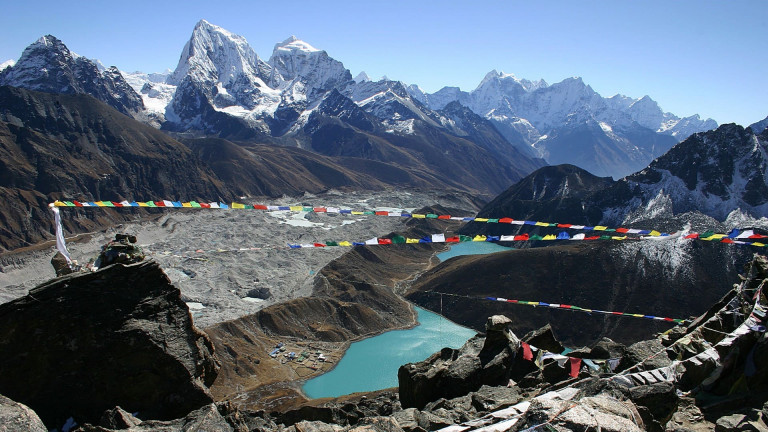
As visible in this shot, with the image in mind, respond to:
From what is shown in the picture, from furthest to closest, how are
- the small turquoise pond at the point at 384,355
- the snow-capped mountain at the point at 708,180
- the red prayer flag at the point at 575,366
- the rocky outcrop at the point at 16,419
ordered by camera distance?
1. the snow-capped mountain at the point at 708,180
2. the small turquoise pond at the point at 384,355
3. the red prayer flag at the point at 575,366
4. the rocky outcrop at the point at 16,419

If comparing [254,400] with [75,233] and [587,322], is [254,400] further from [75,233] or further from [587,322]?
[75,233]

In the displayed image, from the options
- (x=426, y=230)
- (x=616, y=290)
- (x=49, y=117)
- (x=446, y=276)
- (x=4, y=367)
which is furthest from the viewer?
(x=49, y=117)

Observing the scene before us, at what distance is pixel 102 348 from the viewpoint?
14.4 meters

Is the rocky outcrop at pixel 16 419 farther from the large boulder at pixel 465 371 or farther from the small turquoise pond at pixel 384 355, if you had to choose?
the small turquoise pond at pixel 384 355

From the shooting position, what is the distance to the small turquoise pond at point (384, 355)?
40.2 m

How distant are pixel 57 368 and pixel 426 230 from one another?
9911 centimetres

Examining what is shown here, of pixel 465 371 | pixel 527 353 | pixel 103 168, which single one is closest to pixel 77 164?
pixel 103 168

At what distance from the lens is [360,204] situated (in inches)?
5842

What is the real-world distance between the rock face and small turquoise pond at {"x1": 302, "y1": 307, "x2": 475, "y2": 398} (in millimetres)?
24736

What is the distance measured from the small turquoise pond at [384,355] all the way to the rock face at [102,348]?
24.7 meters

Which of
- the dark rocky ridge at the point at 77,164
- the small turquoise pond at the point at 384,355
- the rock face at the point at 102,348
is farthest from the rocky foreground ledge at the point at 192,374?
the dark rocky ridge at the point at 77,164

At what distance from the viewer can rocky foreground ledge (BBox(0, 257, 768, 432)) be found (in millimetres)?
11930

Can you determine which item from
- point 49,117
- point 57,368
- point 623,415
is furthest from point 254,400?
point 49,117

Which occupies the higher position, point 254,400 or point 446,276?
point 446,276
